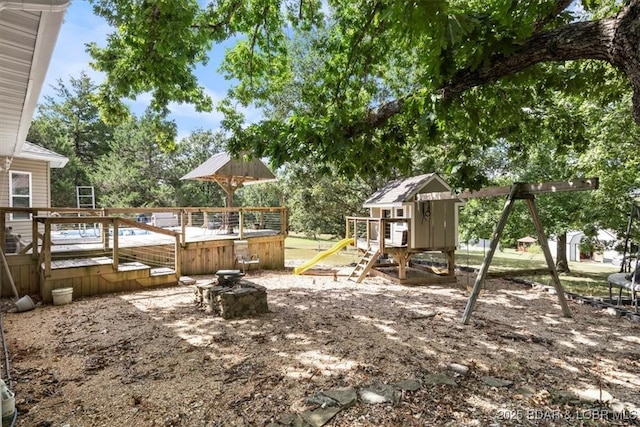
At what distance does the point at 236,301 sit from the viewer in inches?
233

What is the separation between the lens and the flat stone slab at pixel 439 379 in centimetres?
351

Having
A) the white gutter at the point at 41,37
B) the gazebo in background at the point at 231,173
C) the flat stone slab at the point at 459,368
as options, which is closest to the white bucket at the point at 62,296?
the white gutter at the point at 41,37

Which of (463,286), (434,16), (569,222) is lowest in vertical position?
(463,286)

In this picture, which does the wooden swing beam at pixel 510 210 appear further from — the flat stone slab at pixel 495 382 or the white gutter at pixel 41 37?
the white gutter at pixel 41 37

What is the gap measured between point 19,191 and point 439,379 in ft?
46.4

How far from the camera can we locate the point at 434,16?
2.27 m

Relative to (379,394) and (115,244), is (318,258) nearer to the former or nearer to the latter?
(115,244)

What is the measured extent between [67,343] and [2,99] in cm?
368

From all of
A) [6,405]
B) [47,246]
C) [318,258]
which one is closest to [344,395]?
[6,405]

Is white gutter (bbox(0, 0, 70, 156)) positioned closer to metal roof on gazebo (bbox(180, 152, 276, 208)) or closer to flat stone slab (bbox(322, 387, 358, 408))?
flat stone slab (bbox(322, 387, 358, 408))

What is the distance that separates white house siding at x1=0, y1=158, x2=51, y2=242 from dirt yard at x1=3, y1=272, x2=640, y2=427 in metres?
6.63

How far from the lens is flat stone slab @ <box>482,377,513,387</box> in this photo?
3.47 metres

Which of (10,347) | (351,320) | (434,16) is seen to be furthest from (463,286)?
A: (10,347)

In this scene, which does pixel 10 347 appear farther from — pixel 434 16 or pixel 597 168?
pixel 597 168
